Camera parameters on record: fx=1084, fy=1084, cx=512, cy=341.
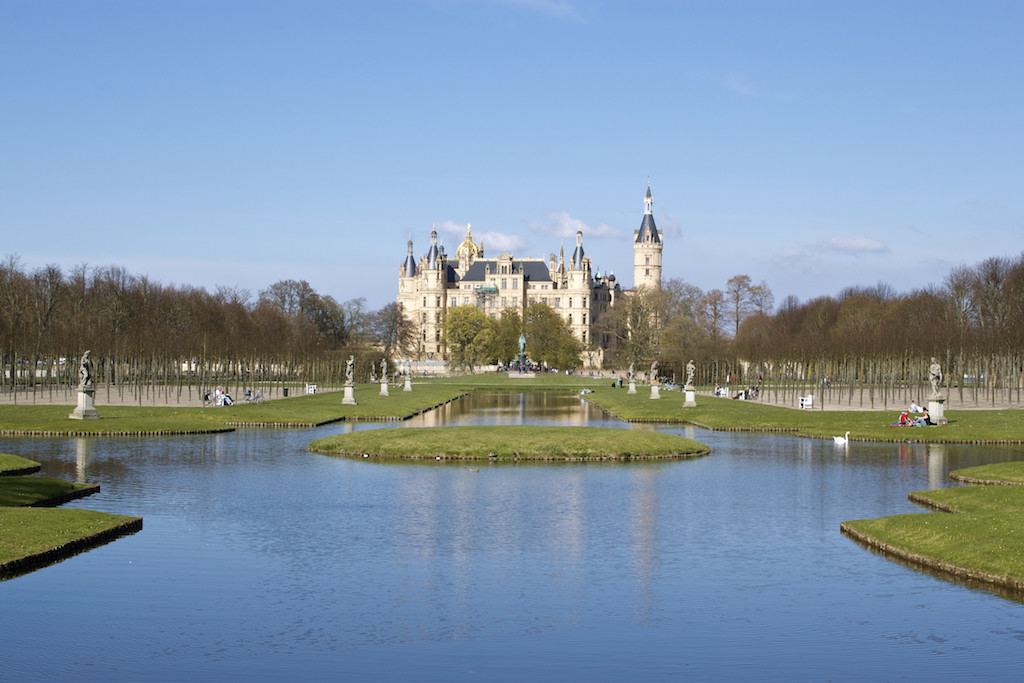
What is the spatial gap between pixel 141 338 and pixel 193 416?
31.9m

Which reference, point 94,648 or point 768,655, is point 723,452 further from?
point 94,648

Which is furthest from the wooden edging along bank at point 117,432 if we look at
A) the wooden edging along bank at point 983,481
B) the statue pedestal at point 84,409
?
the wooden edging along bank at point 983,481

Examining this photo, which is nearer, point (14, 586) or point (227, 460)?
point (14, 586)

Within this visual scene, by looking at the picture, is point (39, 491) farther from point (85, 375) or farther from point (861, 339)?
point (861, 339)

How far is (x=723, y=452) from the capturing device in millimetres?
45188

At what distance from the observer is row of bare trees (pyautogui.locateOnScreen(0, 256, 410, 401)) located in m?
86.2

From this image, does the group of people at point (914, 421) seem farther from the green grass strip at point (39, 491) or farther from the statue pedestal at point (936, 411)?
the green grass strip at point (39, 491)

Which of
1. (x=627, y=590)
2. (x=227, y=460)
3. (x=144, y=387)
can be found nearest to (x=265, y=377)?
(x=144, y=387)

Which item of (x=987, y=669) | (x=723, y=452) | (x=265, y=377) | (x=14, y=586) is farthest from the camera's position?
(x=265, y=377)

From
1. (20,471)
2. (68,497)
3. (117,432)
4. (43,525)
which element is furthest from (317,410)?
(43,525)

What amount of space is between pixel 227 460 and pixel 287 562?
18.8 metres

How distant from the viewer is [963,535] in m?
23.9

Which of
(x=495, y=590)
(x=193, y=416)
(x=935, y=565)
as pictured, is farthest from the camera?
(x=193, y=416)

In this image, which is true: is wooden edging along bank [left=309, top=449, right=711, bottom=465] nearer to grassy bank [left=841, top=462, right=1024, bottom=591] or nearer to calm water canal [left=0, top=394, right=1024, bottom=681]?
calm water canal [left=0, top=394, right=1024, bottom=681]
